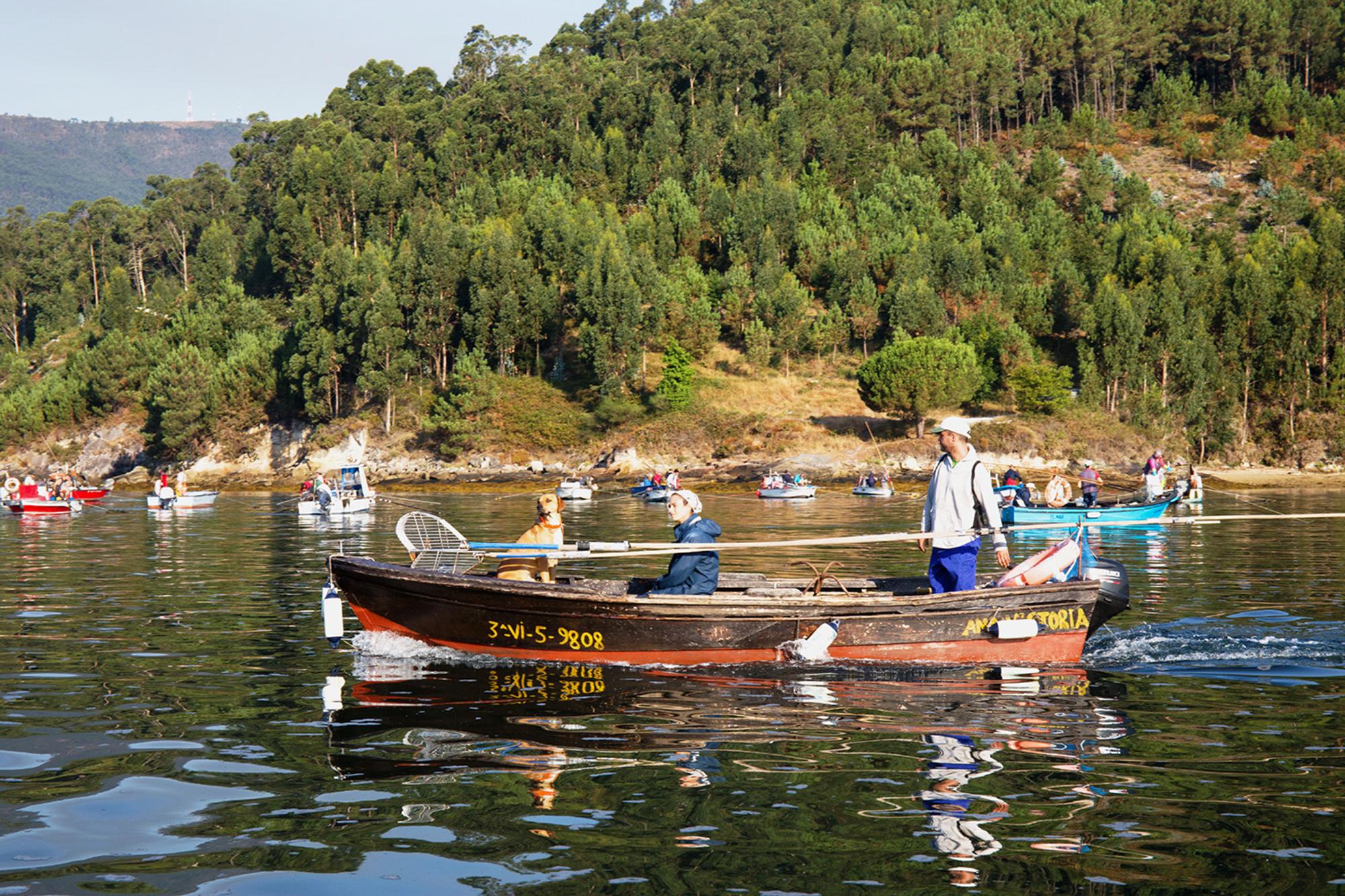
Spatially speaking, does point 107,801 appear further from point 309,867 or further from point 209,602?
point 209,602

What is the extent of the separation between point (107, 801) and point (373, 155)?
128474 millimetres

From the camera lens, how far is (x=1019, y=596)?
1379 centimetres

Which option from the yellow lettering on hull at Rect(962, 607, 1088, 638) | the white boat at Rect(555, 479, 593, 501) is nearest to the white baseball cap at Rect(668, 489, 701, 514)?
the yellow lettering on hull at Rect(962, 607, 1088, 638)

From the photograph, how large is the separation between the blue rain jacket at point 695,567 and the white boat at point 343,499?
36.7m

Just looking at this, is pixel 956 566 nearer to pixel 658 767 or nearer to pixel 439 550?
pixel 658 767

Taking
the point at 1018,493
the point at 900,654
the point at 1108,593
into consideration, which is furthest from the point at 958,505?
the point at 1018,493

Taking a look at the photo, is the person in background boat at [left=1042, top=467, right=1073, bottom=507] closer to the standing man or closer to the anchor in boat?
the anchor in boat

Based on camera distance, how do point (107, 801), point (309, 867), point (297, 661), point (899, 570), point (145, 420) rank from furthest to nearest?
point (145, 420) < point (899, 570) < point (297, 661) < point (107, 801) < point (309, 867)

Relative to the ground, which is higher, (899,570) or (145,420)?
(145,420)

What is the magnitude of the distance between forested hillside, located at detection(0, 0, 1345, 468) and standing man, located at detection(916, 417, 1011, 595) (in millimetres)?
72025

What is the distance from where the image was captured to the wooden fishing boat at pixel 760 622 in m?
13.7

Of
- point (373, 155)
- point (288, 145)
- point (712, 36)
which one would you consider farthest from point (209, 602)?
point (288, 145)

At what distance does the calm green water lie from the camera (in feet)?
23.4

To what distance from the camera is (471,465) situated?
8550 centimetres
